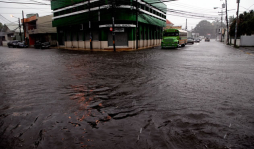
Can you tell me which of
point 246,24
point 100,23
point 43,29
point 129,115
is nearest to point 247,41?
point 246,24

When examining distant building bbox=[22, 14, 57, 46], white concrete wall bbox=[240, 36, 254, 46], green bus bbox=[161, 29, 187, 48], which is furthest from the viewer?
distant building bbox=[22, 14, 57, 46]

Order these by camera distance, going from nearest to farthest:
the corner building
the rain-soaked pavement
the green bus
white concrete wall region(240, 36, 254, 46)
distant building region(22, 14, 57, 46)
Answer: the rain-soaked pavement
the green bus
the corner building
white concrete wall region(240, 36, 254, 46)
distant building region(22, 14, 57, 46)

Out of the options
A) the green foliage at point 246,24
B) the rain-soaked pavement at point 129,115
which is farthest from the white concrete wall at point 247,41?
the rain-soaked pavement at point 129,115

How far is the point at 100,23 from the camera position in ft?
109

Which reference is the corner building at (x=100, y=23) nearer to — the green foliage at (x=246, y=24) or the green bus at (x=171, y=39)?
the green bus at (x=171, y=39)

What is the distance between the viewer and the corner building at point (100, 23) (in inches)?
1194

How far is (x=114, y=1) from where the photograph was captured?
27.0 meters

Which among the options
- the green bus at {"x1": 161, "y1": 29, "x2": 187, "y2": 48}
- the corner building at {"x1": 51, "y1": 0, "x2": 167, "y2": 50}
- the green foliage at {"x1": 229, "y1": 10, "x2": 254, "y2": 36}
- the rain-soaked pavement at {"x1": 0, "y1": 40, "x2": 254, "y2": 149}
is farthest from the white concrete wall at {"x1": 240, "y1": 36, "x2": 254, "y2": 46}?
the rain-soaked pavement at {"x1": 0, "y1": 40, "x2": 254, "y2": 149}

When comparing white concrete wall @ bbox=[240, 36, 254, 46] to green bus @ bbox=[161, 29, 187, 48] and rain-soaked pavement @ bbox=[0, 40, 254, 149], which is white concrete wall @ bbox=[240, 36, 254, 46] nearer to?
green bus @ bbox=[161, 29, 187, 48]

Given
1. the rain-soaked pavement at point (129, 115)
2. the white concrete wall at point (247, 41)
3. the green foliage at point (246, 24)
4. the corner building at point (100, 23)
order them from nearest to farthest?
the rain-soaked pavement at point (129, 115) < the corner building at point (100, 23) < the green foliage at point (246, 24) < the white concrete wall at point (247, 41)

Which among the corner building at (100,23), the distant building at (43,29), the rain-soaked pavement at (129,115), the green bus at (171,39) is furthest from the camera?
the distant building at (43,29)

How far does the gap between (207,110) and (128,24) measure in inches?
1094

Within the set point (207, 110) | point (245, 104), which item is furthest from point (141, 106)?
point (245, 104)

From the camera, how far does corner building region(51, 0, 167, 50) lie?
30.3 m
